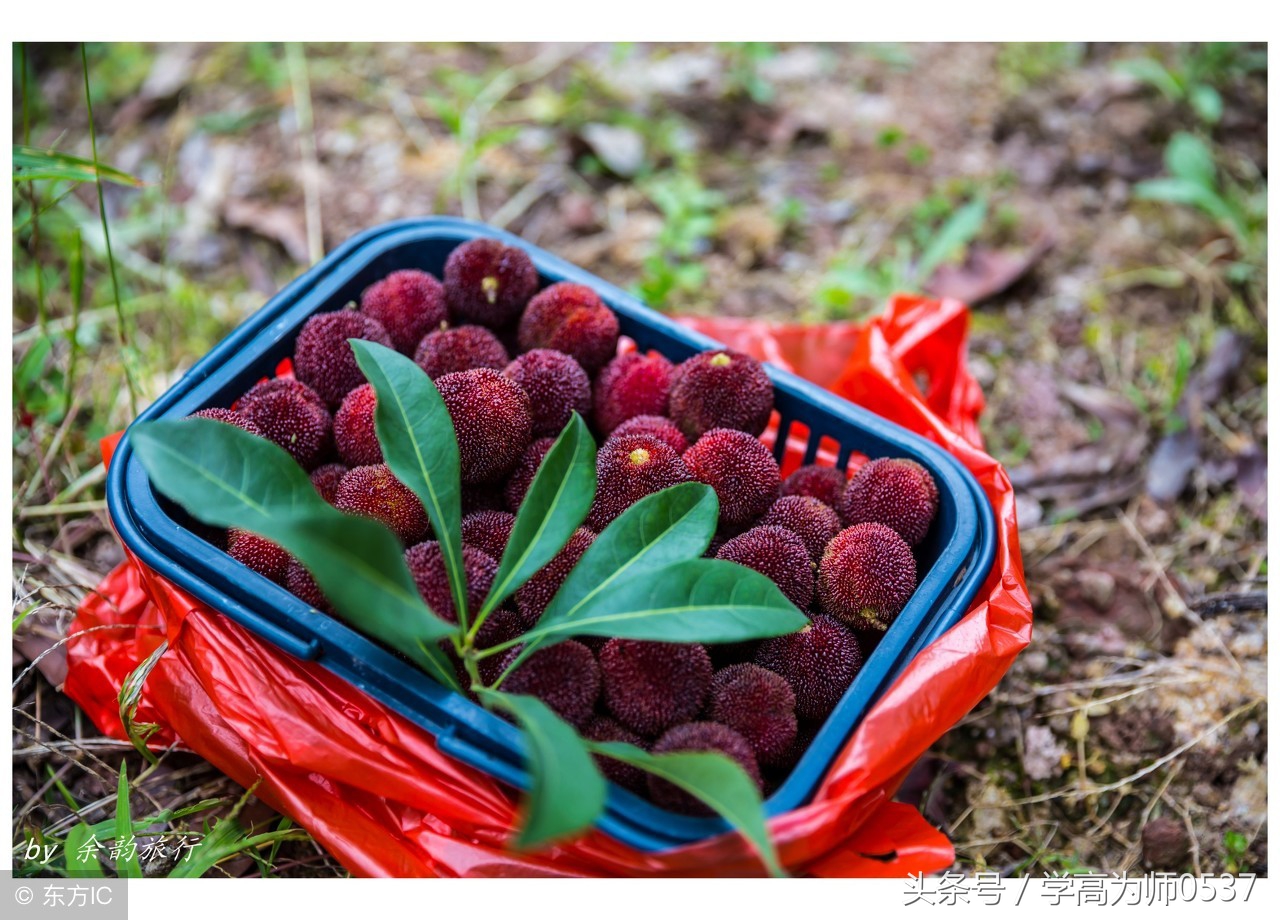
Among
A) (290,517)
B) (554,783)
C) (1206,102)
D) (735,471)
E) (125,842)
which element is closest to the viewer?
(554,783)

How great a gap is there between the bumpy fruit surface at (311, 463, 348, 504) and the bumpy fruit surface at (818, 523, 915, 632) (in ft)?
2.00

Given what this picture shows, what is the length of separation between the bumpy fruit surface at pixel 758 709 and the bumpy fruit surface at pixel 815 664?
1.4 inches

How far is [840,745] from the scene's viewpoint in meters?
1.10

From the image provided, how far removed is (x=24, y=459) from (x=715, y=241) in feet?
A: 4.49

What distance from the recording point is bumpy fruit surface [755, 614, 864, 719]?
1200mm

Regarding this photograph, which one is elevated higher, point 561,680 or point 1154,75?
point 1154,75

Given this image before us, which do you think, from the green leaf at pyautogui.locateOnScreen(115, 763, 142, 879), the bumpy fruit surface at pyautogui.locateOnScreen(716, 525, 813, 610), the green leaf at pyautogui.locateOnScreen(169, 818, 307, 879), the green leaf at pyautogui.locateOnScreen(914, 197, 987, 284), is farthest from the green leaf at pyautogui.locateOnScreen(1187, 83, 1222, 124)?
the green leaf at pyautogui.locateOnScreen(115, 763, 142, 879)

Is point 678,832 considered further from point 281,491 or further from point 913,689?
point 281,491

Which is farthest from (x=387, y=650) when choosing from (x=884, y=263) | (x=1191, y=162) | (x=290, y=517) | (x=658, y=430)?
(x=1191, y=162)

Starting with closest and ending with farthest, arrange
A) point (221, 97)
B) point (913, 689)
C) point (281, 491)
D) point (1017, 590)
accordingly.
A: point (281, 491) < point (913, 689) < point (1017, 590) < point (221, 97)

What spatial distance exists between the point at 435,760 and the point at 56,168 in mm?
930

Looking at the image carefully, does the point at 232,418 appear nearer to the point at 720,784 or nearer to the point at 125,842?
the point at 125,842

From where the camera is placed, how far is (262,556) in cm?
121

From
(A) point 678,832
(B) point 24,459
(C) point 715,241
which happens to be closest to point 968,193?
(C) point 715,241
